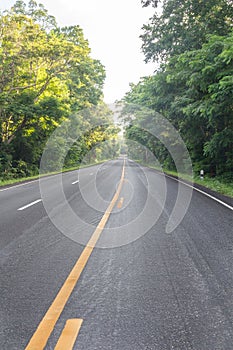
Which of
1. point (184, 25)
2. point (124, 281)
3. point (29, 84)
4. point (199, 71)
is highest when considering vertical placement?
point (184, 25)

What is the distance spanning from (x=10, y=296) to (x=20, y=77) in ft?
91.4

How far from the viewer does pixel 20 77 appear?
29.1m

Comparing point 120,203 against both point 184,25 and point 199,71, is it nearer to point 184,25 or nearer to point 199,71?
point 199,71

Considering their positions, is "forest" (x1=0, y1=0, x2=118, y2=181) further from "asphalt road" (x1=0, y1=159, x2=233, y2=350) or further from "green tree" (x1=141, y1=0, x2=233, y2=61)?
"asphalt road" (x1=0, y1=159, x2=233, y2=350)

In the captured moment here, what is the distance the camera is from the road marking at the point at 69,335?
9.64 feet

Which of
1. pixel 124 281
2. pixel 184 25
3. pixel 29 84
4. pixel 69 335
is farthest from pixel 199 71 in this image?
pixel 29 84

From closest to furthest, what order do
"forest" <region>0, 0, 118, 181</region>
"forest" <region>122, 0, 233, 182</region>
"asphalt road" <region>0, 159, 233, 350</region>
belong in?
"asphalt road" <region>0, 159, 233, 350</region>
"forest" <region>122, 0, 233, 182</region>
"forest" <region>0, 0, 118, 181</region>

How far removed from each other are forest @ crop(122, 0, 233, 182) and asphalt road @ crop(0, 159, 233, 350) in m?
8.83

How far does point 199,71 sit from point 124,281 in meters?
14.3

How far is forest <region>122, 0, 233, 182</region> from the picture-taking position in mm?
15359

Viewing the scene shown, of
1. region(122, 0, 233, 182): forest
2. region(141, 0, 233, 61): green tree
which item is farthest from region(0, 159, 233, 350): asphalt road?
region(141, 0, 233, 61): green tree

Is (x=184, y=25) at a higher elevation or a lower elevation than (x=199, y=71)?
higher

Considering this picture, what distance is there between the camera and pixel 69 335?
3.11 m

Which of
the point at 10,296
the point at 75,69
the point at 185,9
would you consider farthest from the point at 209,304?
the point at 75,69
